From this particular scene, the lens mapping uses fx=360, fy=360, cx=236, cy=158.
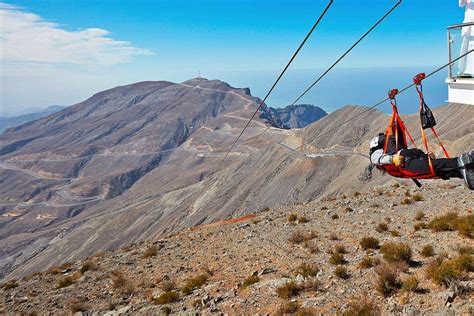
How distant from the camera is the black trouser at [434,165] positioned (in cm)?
644

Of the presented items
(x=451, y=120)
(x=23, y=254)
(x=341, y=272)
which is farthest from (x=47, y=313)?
(x=23, y=254)

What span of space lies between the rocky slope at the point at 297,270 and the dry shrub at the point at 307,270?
65mm

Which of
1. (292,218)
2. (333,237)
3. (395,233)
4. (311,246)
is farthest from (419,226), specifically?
(292,218)

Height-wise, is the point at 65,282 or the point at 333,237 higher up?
the point at 333,237

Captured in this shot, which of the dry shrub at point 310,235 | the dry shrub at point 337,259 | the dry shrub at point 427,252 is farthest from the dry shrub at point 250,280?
the dry shrub at point 427,252

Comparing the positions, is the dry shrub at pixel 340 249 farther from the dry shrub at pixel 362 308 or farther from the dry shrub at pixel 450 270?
the dry shrub at pixel 362 308

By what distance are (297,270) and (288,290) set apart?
203 cm

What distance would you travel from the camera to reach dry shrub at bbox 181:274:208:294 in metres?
12.8

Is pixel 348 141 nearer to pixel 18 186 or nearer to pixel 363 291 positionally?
pixel 363 291

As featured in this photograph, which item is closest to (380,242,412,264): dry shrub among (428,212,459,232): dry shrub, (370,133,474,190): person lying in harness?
(428,212,459,232): dry shrub

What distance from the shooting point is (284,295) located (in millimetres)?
10594

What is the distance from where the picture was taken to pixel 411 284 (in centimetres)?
931

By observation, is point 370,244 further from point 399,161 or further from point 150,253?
point 150,253

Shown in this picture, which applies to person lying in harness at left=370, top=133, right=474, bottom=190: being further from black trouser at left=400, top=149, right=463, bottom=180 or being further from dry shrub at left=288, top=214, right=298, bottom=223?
dry shrub at left=288, top=214, right=298, bottom=223
